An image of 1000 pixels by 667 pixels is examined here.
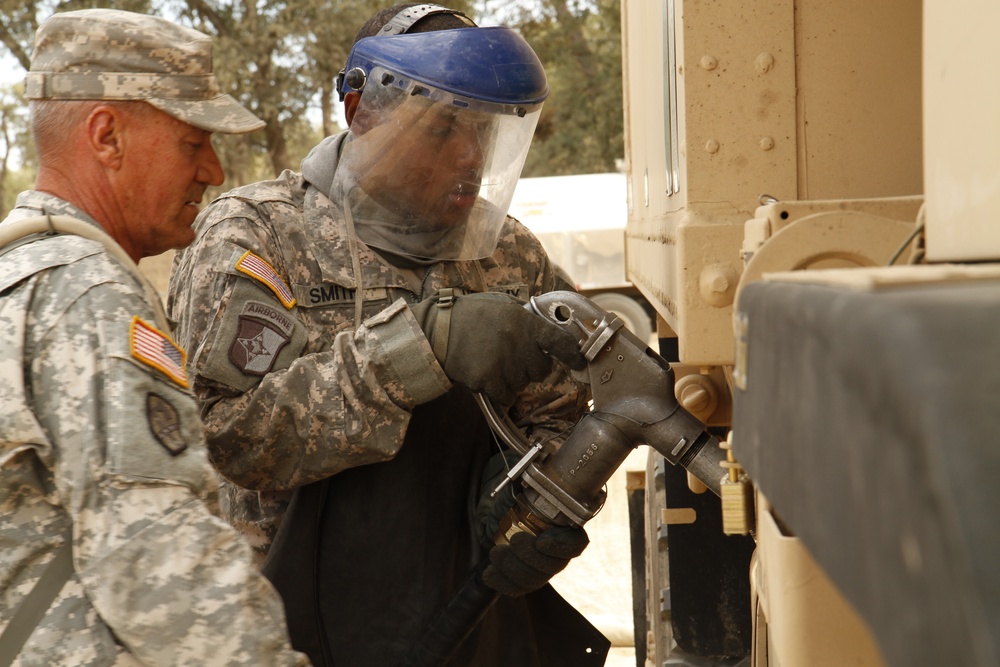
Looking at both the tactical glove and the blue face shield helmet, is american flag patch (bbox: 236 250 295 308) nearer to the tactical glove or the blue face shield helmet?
the blue face shield helmet

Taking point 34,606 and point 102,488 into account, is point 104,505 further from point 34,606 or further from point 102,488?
point 34,606

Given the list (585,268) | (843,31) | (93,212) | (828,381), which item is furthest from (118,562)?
(585,268)

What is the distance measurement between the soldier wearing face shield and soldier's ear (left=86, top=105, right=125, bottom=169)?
556mm

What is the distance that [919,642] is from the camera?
1.93 feet

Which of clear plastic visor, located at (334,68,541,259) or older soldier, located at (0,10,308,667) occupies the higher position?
clear plastic visor, located at (334,68,541,259)

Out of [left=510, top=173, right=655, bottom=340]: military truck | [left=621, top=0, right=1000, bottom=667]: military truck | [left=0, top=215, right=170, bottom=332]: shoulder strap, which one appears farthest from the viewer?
[left=510, top=173, right=655, bottom=340]: military truck

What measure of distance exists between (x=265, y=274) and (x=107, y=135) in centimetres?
63

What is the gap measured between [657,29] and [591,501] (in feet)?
3.58

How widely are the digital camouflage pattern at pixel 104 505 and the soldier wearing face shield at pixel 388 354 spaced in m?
0.71

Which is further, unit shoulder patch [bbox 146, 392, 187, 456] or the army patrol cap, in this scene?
the army patrol cap

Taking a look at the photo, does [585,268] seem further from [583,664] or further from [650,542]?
[583,664]

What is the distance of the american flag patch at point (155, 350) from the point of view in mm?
1554

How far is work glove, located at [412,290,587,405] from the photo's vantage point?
225 centimetres

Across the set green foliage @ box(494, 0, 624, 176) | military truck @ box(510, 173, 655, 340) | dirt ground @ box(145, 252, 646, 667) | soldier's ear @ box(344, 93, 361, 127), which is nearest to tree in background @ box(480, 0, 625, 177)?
green foliage @ box(494, 0, 624, 176)
